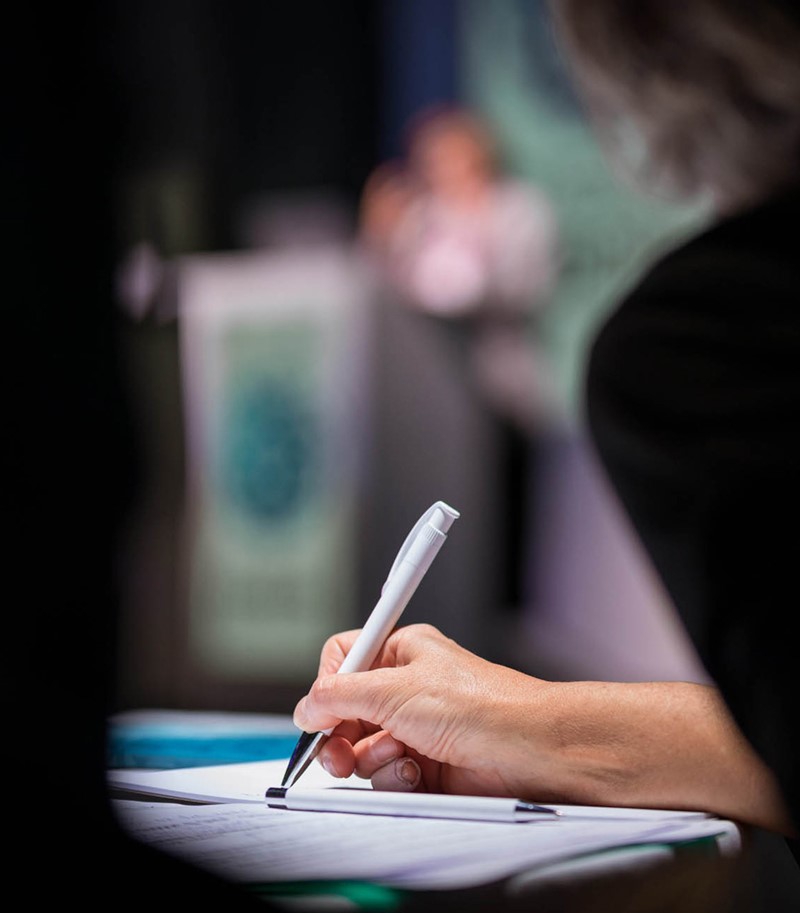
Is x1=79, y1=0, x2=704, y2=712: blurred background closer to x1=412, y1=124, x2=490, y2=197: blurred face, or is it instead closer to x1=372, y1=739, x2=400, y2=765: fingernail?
x1=412, y1=124, x2=490, y2=197: blurred face

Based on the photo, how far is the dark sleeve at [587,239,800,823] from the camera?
1.30 feet

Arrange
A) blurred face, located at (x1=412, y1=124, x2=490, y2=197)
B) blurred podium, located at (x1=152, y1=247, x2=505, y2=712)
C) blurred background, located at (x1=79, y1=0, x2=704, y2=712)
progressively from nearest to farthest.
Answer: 1. blurred podium, located at (x1=152, y1=247, x2=505, y2=712)
2. blurred background, located at (x1=79, y1=0, x2=704, y2=712)
3. blurred face, located at (x1=412, y1=124, x2=490, y2=197)

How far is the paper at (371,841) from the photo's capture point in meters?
0.40

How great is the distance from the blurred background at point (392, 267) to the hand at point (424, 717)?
1.04 meters

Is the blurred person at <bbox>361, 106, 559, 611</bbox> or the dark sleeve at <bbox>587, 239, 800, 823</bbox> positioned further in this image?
the blurred person at <bbox>361, 106, 559, 611</bbox>

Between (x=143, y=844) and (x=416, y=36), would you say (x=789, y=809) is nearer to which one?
(x=143, y=844)

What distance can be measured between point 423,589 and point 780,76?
31 centimetres

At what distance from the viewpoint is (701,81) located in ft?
1.48

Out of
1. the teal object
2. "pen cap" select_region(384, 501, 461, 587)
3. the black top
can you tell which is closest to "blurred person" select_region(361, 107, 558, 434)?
the teal object

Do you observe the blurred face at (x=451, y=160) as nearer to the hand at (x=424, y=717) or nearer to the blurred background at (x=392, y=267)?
the blurred background at (x=392, y=267)

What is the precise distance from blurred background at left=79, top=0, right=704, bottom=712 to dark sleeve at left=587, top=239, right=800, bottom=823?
1144 millimetres

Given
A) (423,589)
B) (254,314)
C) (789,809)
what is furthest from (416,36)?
(789,809)

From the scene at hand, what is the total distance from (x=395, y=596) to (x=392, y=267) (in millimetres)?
1944

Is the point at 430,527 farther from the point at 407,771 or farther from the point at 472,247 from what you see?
the point at 472,247
